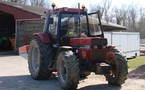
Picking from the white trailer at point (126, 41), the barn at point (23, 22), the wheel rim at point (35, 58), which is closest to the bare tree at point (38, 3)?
the barn at point (23, 22)

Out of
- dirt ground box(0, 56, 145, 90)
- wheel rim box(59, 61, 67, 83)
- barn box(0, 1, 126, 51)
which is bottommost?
dirt ground box(0, 56, 145, 90)

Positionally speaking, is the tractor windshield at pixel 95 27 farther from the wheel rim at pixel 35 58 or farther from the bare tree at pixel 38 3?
the bare tree at pixel 38 3

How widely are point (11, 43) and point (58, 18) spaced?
64.3ft

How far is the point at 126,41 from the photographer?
22.4m

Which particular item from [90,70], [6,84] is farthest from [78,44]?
[6,84]

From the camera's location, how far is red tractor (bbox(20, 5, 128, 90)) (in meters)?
9.73

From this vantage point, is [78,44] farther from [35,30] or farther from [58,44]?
[35,30]

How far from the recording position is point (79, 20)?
37.7 feet

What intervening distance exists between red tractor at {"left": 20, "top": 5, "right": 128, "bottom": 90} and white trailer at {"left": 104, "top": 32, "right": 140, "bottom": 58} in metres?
8.64

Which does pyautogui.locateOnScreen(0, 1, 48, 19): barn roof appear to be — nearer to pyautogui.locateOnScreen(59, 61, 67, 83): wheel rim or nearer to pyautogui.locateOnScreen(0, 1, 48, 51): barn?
pyautogui.locateOnScreen(0, 1, 48, 51): barn

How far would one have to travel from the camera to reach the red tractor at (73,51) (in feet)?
31.9

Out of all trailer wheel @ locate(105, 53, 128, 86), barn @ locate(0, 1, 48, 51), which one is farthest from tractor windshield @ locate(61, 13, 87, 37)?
barn @ locate(0, 1, 48, 51)

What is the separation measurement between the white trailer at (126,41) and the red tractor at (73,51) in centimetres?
864

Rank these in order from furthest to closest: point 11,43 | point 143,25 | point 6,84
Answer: point 143,25, point 11,43, point 6,84
